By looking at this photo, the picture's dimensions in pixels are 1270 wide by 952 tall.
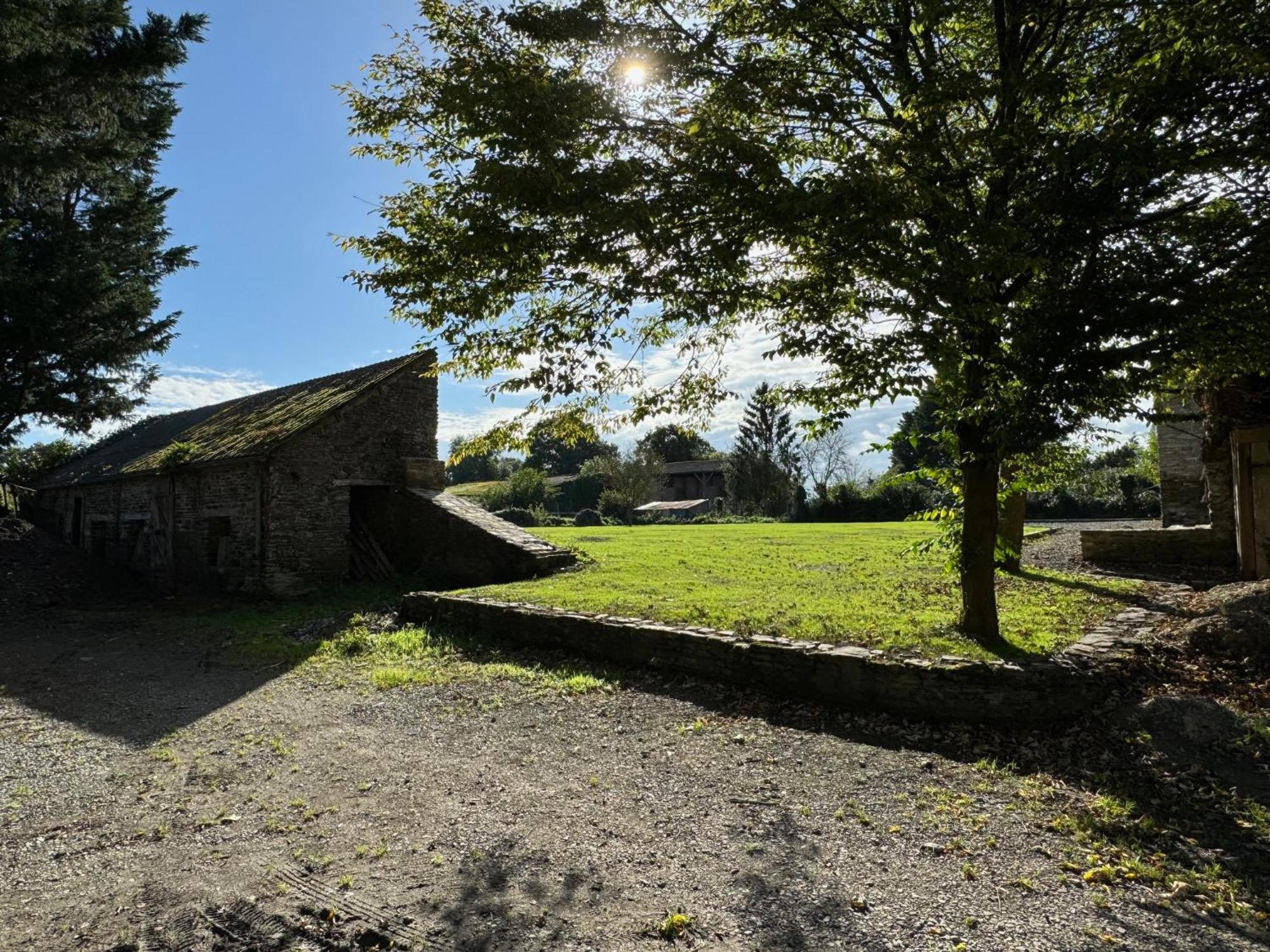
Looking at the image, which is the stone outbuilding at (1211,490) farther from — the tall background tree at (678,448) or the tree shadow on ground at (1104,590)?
the tall background tree at (678,448)

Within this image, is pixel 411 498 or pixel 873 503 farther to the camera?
pixel 873 503

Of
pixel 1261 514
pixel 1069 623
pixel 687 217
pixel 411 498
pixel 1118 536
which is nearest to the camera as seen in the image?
pixel 687 217

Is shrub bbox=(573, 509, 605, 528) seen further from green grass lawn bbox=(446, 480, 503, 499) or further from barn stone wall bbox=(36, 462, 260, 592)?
barn stone wall bbox=(36, 462, 260, 592)

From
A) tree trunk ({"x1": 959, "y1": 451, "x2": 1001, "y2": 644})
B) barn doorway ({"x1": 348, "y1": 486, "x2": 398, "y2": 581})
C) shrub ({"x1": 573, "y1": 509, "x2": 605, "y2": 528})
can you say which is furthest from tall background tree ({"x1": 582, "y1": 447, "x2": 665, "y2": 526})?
tree trunk ({"x1": 959, "y1": 451, "x2": 1001, "y2": 644})

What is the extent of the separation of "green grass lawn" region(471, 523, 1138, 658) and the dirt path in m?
1.51

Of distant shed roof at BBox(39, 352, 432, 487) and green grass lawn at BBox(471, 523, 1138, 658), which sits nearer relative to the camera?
green grass lawn at BBox(471, 523, 1138, 658)

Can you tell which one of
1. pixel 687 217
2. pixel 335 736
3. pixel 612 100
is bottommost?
pixel 335 736

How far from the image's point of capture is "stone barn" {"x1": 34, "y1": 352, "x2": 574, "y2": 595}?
14.7 m

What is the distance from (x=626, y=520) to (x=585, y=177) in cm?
4129

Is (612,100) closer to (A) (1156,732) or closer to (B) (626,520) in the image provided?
(A) (1156,732)

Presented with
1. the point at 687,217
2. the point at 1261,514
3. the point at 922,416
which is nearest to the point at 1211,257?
the point at 687,217

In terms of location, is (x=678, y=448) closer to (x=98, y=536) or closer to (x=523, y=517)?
(x=523, y=517)

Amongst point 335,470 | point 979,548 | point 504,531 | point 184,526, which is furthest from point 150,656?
point 979,548

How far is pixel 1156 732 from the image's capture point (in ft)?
18.2
